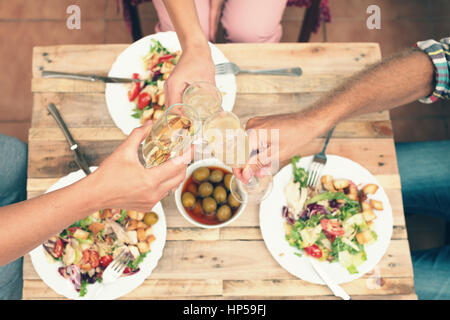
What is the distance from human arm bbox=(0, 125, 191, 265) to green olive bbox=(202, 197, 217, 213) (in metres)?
0.17

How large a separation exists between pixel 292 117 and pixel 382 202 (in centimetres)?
42

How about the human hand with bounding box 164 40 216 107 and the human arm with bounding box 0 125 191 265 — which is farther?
the human hand with bounding box 164 40 216 107

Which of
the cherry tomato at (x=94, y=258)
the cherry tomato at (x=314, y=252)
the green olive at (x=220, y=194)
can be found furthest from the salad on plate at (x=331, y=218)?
the cherry tomato at (x=94, y=258)

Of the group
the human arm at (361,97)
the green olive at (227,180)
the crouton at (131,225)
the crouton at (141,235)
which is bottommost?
the crouton at (141,235)

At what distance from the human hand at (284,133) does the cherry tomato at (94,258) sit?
0.52 metres

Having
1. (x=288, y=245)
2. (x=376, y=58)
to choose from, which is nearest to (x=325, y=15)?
(x=376, y=58)

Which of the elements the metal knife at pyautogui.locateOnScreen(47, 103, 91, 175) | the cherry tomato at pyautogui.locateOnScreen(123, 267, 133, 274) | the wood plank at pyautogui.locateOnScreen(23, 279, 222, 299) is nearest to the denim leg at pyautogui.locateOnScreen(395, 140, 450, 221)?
the wood plank at pyautogui.locateOnScreen(23, 279, 222, 299)

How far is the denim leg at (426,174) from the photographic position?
1.53 m

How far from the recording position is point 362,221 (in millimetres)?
1164

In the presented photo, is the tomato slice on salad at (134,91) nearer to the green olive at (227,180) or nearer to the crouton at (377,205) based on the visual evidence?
the green olive at (227,180)

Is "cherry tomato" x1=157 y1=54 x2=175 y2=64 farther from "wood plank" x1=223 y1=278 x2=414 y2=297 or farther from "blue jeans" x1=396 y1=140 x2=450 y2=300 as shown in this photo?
"blue jeans" x1=396 y1=140 x2=450 y2=300

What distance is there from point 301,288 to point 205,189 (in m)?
0.46

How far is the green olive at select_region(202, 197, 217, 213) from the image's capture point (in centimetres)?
117

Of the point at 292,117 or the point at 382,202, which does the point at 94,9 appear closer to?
the point at 292,117
